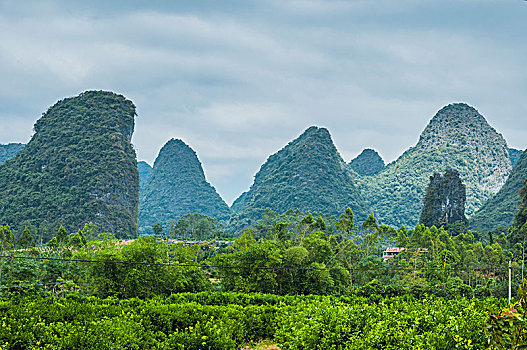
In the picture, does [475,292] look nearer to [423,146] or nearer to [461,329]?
[461,329]

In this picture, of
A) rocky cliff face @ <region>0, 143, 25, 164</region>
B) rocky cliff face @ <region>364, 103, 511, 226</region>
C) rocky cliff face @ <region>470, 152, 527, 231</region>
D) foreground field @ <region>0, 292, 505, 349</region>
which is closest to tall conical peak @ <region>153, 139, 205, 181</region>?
rocky cliff face @ <region>0, 143, 25, 164</region>

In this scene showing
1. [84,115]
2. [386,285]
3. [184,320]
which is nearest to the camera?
[184,320]

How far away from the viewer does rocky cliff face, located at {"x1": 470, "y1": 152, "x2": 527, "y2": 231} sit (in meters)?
38.4

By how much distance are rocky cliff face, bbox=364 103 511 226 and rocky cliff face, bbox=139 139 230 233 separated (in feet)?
104

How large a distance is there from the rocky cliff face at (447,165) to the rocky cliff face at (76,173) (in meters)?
39.4

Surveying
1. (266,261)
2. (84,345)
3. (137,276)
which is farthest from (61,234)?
(84,345)

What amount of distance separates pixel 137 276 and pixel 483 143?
244 feet

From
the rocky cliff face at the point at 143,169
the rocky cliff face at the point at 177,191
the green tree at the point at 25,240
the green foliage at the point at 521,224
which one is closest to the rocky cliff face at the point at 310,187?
the rocky cliff face at the point at 177,191

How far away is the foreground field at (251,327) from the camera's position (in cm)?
376

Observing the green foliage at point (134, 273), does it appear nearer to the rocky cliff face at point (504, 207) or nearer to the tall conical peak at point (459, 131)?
the rocky cliff face at point (504, 207)

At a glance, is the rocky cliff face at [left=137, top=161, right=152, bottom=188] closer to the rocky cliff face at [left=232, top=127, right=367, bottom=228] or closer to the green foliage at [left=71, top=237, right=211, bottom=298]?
the rocky cliff face at [left=232, top=127, right=367, bottom=228]

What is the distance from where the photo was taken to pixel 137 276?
11.1 m

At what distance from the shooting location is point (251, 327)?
7797 mm

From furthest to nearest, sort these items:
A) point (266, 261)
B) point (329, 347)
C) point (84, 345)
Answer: point (266, 261), point (84, 345), point (329, 347)
